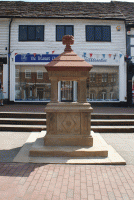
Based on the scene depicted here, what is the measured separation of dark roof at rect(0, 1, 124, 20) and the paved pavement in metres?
12.1

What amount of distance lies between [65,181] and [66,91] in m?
11.5

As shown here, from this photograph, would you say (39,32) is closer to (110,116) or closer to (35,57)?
(35,57)

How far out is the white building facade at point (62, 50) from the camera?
13492mm

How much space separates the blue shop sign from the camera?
13.4m

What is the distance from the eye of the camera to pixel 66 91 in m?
14.6

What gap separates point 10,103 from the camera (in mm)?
13641

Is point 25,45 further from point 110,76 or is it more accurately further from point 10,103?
point 110,76

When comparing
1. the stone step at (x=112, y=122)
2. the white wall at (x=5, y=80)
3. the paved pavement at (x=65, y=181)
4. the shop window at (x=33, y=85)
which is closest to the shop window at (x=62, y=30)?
the shop window at (x=33, y=85)

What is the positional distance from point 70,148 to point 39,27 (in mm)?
11598

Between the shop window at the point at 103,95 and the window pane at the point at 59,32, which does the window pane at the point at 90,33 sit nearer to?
the window pane at the point at 59,32

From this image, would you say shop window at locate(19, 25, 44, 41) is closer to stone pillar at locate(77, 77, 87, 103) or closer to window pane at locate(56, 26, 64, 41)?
window pane at locate(56, 26, 64, 41)

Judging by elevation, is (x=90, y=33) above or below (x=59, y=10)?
below

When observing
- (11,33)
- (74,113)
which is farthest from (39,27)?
(74,113)

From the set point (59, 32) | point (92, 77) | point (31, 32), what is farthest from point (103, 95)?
point (31, 32)
